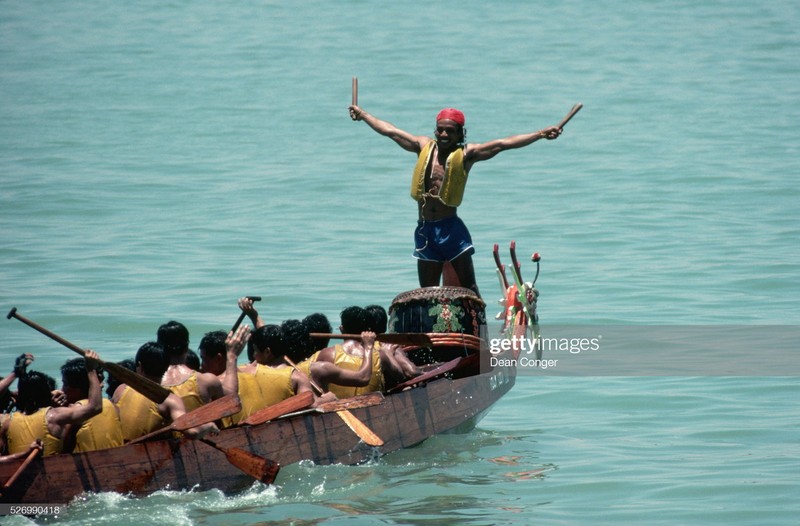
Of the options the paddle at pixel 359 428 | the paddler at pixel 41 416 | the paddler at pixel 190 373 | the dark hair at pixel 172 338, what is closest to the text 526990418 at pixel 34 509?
the paddler at pixel 41 416

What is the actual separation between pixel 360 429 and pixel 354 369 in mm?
708

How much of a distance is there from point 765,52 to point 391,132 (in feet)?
85.6

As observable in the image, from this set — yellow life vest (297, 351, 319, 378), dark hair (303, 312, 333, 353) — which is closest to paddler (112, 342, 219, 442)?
yellow life vest (297, 351, 319, 378)

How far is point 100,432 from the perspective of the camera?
7902 millimetres

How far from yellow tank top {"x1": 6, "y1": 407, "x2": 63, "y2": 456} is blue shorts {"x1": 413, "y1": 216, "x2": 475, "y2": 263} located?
386cm

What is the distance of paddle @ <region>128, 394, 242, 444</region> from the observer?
25.1ft

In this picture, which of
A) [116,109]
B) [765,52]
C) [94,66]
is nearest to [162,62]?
[94,66]

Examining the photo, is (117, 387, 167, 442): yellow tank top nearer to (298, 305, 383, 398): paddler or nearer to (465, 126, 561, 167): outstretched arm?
(298, 305, 383, 398): paddler

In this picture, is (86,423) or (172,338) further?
(172,338)

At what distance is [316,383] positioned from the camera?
9.10 meters

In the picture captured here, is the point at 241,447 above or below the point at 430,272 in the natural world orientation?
below

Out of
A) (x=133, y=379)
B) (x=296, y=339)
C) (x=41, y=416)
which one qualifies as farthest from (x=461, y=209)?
(x=133, y=379)

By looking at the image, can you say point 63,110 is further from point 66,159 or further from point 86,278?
point 86,278

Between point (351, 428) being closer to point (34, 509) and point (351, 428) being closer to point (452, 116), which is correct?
point (34, 509)
